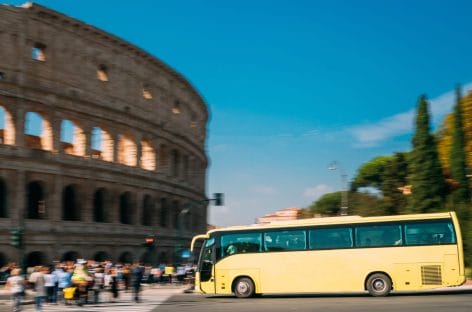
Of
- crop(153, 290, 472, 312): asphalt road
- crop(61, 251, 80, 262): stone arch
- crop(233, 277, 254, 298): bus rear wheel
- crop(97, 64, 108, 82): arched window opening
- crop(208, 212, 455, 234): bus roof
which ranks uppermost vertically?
crop(97, 64, 108, 82): arched window opening

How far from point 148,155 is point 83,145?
811 cm

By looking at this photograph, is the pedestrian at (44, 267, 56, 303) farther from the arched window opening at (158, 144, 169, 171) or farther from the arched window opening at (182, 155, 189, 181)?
the arched window opening at (182, 155, 189, 181)

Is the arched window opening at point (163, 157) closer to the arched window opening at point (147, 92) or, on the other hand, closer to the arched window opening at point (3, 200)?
the arched window opening at point (147, 92)

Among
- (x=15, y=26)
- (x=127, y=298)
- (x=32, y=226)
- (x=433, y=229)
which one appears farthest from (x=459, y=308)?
(x=15, y=26)

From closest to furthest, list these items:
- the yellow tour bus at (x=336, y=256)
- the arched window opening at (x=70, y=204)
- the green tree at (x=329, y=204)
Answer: the yellow tour bus at (x=336, y=256) → the arched window opening at (x=70, y=204) → the green tree at (x=329, y=204)

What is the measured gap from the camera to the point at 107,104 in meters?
39.8

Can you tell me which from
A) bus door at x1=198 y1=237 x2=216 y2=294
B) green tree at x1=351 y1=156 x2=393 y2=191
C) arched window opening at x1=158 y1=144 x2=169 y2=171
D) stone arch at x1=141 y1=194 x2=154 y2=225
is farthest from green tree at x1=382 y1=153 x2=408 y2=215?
green tree at x1=351 y1=156 x2=393 y2=191

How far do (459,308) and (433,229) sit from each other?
4782mm

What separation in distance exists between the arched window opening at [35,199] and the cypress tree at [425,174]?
24.6 metres

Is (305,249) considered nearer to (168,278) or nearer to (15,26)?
(168,278)

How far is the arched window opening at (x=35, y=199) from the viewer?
116 feet

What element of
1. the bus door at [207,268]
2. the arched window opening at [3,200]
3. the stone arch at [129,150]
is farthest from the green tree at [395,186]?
the arched window opening at [3,200]

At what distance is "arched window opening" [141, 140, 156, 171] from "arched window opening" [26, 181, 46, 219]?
10766 millimetres

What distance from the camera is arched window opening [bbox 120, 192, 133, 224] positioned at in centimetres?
4284
